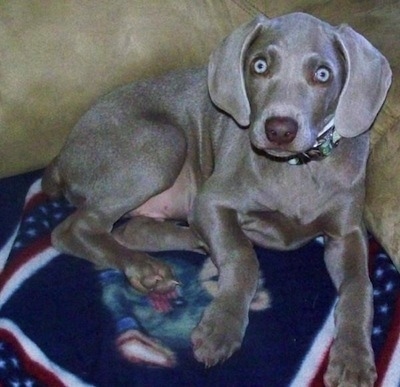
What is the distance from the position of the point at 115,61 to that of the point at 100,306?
0.90 m

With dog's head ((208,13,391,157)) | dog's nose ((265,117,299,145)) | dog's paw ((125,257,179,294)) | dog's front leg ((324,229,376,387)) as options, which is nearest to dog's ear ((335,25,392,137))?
dog's head ((208,13,391,157))

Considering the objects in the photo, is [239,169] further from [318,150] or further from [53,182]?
[53,182]

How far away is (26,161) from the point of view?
301 cm

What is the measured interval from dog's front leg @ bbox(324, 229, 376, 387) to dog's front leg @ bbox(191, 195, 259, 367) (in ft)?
0.73

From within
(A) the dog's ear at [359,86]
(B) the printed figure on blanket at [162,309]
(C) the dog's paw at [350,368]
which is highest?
(A) the dog's ear at [359,86]

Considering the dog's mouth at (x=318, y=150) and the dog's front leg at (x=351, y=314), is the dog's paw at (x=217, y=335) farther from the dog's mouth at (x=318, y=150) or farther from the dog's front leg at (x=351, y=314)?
the dog's mouth at (x=318, y=150)

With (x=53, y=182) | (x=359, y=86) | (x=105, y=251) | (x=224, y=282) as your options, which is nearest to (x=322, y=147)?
(x=359, y=86)

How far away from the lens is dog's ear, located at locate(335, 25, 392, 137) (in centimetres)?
237

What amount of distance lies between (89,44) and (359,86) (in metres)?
0.95

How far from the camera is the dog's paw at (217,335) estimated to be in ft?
7.34

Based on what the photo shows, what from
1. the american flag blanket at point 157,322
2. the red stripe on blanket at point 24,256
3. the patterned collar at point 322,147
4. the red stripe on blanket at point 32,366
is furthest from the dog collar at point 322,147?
the red stripe on blanket at point 32,366

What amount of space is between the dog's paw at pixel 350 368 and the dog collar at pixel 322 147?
54 centimetres

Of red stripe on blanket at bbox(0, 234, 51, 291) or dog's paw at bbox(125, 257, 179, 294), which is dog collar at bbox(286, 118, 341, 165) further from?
red stripe on blanket at bbox(0, 234, 51, 291)

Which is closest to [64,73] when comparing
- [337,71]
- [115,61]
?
[115,61]
